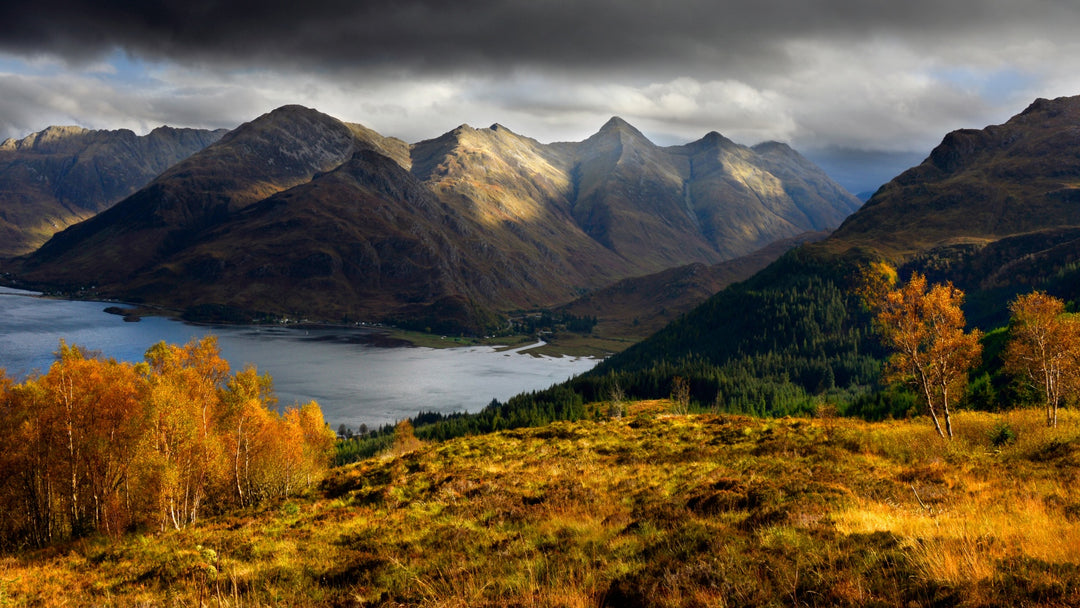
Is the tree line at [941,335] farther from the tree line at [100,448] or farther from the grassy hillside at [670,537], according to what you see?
the tree line at [100,448]

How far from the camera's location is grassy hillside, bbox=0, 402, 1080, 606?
9.70m

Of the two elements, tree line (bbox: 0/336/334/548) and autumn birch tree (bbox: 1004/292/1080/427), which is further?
tree line (bbox: 0/336/334/548)

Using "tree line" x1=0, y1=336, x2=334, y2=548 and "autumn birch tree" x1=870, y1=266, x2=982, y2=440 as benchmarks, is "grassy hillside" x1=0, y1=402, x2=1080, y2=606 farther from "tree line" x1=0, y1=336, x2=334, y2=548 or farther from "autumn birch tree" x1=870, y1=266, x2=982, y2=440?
"tree line" x1=0, y1=336, x2=334, y2=548

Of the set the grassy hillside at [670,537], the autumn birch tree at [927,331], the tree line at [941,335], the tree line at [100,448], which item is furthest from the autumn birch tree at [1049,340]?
the tree line at [100,448]

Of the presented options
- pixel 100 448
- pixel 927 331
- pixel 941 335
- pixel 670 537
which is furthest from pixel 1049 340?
pixel 100 448

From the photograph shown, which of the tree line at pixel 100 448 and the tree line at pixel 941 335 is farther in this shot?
the tree line at pixel 100 448

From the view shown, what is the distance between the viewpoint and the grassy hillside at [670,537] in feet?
31.8

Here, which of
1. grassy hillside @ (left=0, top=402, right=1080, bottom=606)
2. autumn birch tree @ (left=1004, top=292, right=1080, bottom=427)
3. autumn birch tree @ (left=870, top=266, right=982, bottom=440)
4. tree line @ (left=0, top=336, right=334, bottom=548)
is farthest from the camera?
tree line @ (left=0, top=336, right=334, bottom=548)

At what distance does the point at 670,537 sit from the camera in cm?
1371

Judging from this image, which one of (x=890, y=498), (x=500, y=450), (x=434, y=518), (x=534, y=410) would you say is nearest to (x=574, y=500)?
(x=434, y=518)

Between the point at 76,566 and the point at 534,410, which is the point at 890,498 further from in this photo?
the point at 534,410

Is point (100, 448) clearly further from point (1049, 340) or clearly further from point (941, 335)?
point (1049, 340)

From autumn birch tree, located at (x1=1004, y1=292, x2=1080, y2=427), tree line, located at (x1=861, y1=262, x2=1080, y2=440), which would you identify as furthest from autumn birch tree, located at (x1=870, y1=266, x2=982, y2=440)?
autumn birch tree, located at (x1=1004, y1=292, x2=1080, y2=427)

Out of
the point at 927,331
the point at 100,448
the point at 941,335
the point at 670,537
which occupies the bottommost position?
the point at 100,448
